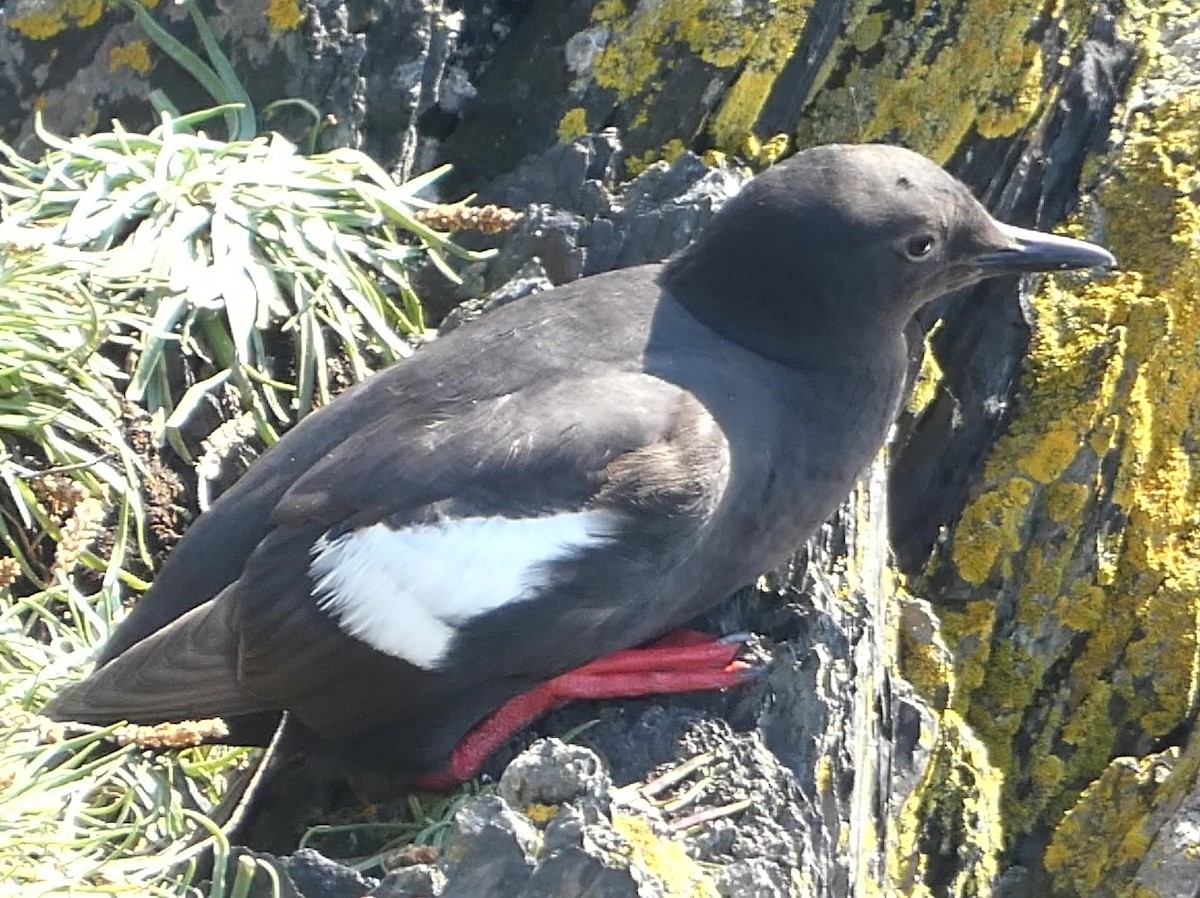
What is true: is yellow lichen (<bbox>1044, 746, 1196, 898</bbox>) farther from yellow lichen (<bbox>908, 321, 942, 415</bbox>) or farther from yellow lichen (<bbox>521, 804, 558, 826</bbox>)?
yellow lichen (<bbox>521, 804, 558, 826</bbox>)

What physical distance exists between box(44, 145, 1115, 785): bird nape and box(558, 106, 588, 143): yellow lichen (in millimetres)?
1066

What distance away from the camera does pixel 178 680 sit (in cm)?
394

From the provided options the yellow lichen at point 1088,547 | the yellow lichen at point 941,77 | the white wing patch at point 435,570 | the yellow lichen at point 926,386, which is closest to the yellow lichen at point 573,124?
the yellow lichen at point 941,77

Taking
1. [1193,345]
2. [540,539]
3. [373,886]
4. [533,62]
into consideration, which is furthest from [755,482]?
[533,62]

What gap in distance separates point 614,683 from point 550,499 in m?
0.46

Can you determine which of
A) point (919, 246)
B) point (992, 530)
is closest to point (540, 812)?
point (919, 246)

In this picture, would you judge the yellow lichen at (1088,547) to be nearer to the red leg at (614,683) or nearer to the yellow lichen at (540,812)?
the red leg at (614,683)

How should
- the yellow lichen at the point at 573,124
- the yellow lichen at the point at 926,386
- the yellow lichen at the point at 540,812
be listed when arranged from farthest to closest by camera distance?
1. the yellow lichen at the point at 573,124
2. the yellow lichen at the point at 926,386
3. the yellow lichen at the point at 540,812

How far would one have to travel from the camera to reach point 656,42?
5.20 metres

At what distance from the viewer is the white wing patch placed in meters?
3.79

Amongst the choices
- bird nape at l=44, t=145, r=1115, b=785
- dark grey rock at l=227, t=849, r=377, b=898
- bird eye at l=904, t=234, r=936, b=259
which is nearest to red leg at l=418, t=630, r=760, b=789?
bird nape at l=44, t=145, r=1115, b=785

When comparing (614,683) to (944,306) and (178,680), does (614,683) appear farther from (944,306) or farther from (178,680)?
(944,306)

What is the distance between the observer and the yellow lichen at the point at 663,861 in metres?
2.95

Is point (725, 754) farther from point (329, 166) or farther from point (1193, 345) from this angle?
point (329, 166)
